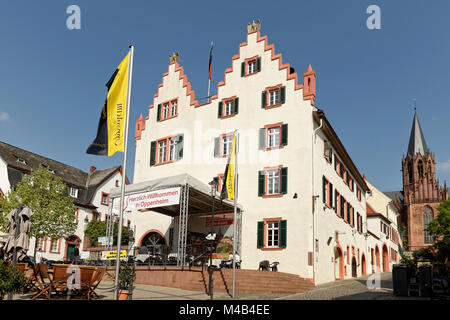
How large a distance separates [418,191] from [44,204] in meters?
84.5

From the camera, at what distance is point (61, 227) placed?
34.1 meters

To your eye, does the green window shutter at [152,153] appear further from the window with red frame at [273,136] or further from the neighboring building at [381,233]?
the neighboring building at [381,233]

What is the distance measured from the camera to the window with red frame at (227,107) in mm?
28453

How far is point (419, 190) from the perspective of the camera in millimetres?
97188

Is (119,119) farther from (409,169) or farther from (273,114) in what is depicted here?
(409,169)

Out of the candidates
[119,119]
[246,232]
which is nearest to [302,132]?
[246,232]

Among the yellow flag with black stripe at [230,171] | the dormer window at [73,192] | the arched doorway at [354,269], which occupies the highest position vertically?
the dormer window at [73,192]

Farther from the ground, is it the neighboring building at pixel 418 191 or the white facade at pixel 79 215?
the neighboring building at pixel 418 191

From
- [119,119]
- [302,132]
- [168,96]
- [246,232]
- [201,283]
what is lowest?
[201,283]

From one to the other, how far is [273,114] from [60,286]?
1795 centimetres

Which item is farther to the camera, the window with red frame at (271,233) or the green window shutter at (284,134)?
the green window shutter at (284,134)

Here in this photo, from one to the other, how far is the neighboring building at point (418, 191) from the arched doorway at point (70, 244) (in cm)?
7022

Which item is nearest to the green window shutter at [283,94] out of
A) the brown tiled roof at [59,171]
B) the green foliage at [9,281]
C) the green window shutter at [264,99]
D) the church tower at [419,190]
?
the green window shutter at [264,99]

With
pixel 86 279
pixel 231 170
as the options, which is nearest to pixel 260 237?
pixel 231 170
